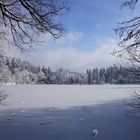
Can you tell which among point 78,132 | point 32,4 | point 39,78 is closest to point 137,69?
point 78,132

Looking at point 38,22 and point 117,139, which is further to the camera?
point 117,139

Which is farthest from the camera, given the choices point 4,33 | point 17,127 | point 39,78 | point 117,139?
point 39,78

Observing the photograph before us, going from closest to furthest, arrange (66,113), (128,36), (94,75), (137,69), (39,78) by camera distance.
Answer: (128,36) → (137,69) → (66,113) → (39,78) → (94,75)

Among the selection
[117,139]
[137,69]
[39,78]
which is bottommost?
[117,139]

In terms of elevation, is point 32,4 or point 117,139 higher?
point 32,4

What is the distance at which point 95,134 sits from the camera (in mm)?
9477

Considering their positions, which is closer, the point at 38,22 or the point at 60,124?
the point at 38,22

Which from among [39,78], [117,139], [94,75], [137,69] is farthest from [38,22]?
[94,75]

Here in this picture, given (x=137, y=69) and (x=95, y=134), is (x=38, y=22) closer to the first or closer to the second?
(x=137, y=69)

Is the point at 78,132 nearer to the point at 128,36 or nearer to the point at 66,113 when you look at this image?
the point at 66,113

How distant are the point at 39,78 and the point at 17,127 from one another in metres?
79.9

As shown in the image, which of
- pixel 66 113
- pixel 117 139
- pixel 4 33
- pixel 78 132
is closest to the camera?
pixel 4 33

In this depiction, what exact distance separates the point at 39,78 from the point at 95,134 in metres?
81.2

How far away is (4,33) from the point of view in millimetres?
5777
